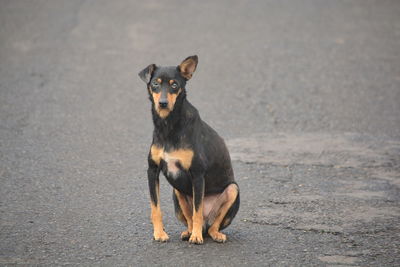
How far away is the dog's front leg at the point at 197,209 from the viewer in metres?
5.63

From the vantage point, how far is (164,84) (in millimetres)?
5566

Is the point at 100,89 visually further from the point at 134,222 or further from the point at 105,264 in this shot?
the point at 105,264

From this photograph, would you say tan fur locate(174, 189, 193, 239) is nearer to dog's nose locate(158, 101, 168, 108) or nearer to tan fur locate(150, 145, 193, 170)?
tan fur locate(150, 145, 193, 170)

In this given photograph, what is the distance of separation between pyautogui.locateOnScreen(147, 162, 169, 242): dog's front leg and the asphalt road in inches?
3.7

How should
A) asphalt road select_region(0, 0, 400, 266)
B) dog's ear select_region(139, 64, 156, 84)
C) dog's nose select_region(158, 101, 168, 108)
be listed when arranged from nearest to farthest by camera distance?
1. dog's nose select_region(158, 101, 168, 108)
2. dog's ear select_region(139, 64, 156, 84)
3. asphalt road select_region(0, 0, 400, 266)

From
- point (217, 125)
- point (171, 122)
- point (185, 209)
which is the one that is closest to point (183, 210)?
point (185, 209)

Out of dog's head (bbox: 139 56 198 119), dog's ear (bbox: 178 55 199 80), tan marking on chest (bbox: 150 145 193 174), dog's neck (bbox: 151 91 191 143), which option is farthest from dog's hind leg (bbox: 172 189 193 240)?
dog's ear (bbox: 178 55 199 80)

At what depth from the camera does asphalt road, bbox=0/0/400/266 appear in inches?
230

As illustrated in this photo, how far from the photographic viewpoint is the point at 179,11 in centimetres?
1527

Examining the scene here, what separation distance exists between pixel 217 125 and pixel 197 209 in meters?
4.31

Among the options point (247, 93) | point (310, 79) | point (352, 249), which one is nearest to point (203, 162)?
point (352, 249)

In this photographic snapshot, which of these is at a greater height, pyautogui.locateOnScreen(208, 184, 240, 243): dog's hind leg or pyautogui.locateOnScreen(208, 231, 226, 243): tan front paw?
pyautogui.locateOnScreen(208, 184, 240, 243): dog's hind leg

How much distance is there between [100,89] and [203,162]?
6012 millimetres

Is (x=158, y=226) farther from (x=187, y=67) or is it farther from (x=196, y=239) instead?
(x=187, y=67)
